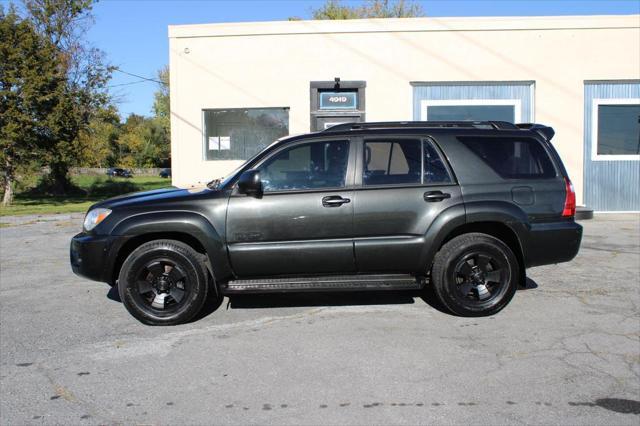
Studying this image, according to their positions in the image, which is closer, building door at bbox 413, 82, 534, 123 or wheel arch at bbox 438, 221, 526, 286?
wheel arch at bbox 438, 221, 526, 286

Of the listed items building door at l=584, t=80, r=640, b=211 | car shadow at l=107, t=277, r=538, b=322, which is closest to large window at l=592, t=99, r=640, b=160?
A: building door at l=584, t=80, r=640, b=211

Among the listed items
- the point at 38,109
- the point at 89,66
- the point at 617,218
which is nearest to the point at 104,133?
the point at 89,66

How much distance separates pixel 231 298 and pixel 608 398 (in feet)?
13.4

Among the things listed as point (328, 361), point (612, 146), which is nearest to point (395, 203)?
point (328, 361)

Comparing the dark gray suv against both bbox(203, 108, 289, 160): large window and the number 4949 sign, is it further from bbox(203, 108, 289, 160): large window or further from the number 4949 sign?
bbox(203, 108, 289, 160): large window

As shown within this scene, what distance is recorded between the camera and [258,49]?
46.1ft

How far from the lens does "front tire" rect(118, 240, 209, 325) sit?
553cm

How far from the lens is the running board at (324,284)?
219 inches

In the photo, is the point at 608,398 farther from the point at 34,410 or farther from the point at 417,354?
the point at 34,410

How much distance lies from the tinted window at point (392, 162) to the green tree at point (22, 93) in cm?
1835

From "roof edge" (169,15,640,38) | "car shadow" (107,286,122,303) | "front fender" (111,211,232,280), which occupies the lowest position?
"car shadow" (107,286,122,303)

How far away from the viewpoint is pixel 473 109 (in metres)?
14.2

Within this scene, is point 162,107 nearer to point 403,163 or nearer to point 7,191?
point 7,191

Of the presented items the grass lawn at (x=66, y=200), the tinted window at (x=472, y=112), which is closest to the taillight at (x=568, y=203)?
the tinted window at (x=472, y=112)
